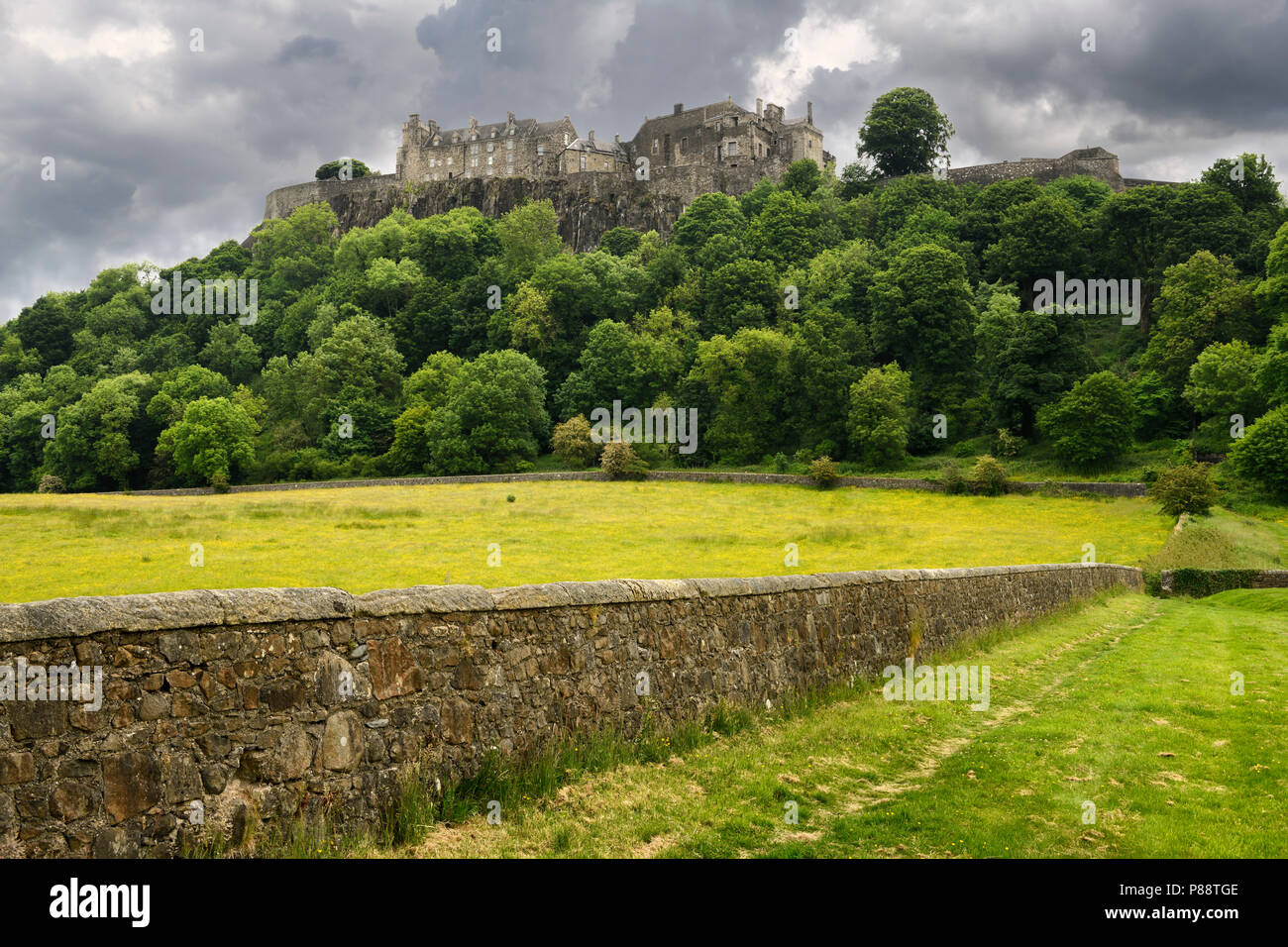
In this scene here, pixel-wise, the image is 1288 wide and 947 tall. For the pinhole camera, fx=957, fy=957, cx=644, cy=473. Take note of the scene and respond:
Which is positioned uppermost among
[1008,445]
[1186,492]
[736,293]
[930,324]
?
[736,293]

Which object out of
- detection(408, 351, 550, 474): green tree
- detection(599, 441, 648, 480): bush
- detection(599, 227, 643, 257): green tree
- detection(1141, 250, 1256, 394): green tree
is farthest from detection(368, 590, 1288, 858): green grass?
detection(599, 227, 643, 257): green tree

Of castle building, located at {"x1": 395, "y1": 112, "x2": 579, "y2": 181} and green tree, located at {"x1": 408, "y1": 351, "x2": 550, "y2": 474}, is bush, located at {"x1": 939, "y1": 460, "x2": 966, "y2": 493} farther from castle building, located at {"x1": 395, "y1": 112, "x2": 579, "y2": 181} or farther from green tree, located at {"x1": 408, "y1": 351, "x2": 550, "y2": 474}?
castle building, located at {"x1": 395, "y1": 112, "x2": 579, "y2": 181}

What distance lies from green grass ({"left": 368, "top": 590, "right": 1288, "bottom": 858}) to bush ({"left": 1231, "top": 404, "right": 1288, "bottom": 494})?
4279 cm

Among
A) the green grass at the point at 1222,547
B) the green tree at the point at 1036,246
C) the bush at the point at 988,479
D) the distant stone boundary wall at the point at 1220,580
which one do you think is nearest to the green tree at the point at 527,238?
the green tree at the point at 1036,246

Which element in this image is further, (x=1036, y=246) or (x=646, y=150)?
(x=646, y=150)

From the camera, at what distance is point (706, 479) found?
65.6 m

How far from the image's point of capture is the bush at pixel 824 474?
62000mm

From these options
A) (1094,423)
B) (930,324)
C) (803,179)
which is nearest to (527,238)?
(803,179)

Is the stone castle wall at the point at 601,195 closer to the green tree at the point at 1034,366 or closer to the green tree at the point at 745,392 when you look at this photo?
the green tree at the point at 745,392

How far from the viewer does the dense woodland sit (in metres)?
69.4

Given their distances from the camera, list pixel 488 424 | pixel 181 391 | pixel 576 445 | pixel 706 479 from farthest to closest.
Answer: pixel 181 391 < pixel 488 424 < pixel 576 445 < pixel 706 479

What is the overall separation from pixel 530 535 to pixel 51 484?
5965 cm

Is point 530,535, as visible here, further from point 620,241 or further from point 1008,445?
point 620,241
